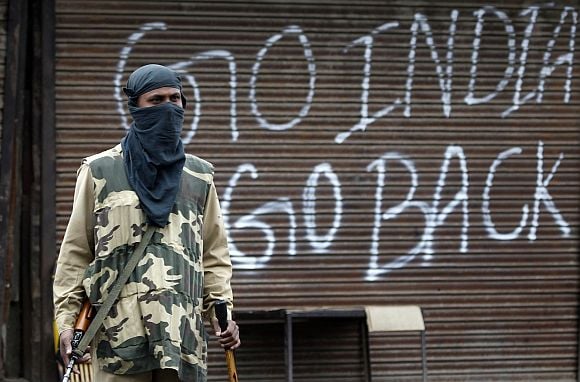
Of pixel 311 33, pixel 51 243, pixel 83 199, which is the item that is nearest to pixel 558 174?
pixel 311 33

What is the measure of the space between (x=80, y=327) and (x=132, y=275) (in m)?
0.24

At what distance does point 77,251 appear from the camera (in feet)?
13.4

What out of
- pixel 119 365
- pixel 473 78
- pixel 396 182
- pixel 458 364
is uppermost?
pixel 473 78

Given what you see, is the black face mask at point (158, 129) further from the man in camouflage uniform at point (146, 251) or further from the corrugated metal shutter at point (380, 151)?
the corrugated metal shutter at point (380, 151)

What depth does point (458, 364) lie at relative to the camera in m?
7.84

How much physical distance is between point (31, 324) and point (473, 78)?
3254 mm

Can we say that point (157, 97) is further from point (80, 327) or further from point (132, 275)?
point (80, 327)

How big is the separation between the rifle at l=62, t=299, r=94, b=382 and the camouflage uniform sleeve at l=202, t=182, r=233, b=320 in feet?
1.43

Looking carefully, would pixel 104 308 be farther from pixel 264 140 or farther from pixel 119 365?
pixel 264 140

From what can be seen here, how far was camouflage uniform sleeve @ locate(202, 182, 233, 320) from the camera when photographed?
4246 millimetres

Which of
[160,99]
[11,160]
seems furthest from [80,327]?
[11,160]

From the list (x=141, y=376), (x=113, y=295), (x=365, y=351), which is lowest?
(x=365, y=351)

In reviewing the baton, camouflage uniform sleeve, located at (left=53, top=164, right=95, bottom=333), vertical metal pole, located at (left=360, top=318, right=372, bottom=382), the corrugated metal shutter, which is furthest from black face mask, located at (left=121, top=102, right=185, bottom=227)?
vertical metal pole, located at (left=360, top=318, right=372, bottom=382)

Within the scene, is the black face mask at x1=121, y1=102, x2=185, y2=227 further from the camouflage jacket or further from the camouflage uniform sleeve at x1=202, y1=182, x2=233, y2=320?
the camouflage uniform sleeve at x1=202, y1=182, x2=233, y2=320
